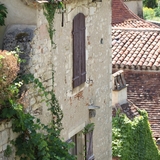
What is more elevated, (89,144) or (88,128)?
(88,128)

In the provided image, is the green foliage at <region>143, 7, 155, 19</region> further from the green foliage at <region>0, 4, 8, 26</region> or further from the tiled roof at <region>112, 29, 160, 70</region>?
the green foliage at <region>0, 4, 8, 26</region>

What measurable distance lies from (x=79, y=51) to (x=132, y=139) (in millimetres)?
5805

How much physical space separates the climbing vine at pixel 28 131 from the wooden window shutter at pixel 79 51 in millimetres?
1670

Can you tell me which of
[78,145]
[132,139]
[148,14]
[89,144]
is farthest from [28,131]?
[148,14]

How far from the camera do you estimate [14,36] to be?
11539 mm

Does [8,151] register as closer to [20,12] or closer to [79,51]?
[20,12]

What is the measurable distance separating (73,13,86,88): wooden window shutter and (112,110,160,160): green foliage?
5.05 metres

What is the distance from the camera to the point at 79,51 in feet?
44.9

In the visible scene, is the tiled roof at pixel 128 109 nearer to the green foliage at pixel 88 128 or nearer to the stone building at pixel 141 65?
the stone building at pixel 141 65

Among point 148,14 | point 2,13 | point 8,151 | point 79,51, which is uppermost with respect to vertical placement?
point 2,13

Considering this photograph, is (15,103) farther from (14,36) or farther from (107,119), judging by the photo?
(107,119)

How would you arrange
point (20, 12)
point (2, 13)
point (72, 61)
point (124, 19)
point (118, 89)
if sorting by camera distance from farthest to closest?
point (124, 19) → point (118, 89) → point (72, 61) → point (20, 12) → point (2, 13)

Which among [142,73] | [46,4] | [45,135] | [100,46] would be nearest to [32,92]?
[45,135]

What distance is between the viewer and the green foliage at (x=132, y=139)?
18.6 meters
